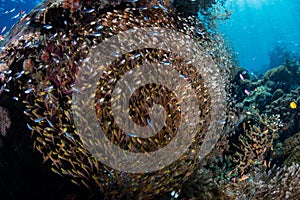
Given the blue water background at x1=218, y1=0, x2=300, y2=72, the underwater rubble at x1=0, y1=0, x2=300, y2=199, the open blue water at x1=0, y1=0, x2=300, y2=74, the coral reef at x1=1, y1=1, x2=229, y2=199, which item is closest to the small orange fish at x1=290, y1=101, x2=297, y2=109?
the underwater rubble at x1=0, y1=0, x2=300, y2=199

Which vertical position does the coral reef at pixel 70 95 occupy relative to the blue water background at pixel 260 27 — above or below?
above

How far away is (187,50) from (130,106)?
288 cm

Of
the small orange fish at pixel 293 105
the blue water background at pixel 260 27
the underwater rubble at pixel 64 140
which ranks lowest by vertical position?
the blue water background at pixel 260 27

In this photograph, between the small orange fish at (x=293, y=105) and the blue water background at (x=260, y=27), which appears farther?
the blue water background at (x=260, y=27)

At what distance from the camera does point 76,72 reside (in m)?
4.54

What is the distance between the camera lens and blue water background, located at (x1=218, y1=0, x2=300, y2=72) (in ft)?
253

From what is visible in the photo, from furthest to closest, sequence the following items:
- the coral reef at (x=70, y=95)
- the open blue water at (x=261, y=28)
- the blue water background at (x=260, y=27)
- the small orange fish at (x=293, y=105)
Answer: the blue water background at (x=260, y=27) → the open blue water at (x=261, y=28) → the small orange fish at (x=293, y=105) → the coral reef at (x=70, y=95)

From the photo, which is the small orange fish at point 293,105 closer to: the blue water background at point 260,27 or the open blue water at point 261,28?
the open blue water at point 261,28

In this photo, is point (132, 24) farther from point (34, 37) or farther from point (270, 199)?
point (270, 199)

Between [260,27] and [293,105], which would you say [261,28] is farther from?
Answer: [293,105]

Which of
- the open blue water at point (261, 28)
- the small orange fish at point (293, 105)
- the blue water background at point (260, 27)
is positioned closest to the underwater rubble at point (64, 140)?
the small orange fish at point (293, 105)

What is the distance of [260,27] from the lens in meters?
94.5

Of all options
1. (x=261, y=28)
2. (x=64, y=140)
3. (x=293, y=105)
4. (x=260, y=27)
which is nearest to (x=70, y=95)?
(x=64, y=140)

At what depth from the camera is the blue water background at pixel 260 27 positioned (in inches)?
3036
